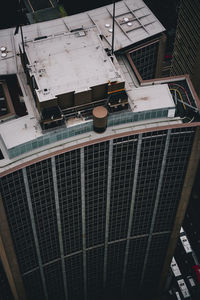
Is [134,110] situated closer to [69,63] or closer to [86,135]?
[86,135]

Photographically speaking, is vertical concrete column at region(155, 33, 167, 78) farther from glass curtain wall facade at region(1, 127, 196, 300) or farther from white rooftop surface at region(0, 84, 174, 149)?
glass curtain wall facade at region(1, 127, 196, 300)

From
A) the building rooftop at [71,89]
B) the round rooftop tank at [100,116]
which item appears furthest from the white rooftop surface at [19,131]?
the round rooftop tank at [100,116]

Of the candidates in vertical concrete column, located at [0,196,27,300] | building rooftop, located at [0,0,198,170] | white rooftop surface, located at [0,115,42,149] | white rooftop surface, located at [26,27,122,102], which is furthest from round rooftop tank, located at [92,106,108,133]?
vertical concrete column, located at [0,196,27,300]

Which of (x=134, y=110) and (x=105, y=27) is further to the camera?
(x=105, y=27)

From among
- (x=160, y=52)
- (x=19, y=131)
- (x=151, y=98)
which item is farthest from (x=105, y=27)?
(x=19, y=131)

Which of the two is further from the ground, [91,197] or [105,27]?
[105,27]

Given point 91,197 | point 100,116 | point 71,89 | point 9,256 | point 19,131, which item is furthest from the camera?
point 9,256
